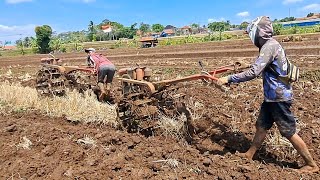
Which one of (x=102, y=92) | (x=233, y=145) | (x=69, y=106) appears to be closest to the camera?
(x=233, y=145)

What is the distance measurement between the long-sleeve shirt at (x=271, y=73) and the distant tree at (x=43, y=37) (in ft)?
153

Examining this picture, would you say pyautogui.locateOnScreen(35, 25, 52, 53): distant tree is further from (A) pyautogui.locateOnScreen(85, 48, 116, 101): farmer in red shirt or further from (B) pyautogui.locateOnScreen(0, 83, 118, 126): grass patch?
(A) pyautogui.locateOnScreen(85, 48, 116, 101): farmer in red shirt

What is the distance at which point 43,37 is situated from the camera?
4825cm

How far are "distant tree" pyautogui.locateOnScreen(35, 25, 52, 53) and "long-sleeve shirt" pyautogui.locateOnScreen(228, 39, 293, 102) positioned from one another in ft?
153

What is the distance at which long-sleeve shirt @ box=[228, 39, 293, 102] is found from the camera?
4176mm

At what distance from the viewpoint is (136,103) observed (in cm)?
596

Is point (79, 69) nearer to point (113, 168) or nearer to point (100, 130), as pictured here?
point (100, 130)

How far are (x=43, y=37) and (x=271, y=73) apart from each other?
47.2 meters

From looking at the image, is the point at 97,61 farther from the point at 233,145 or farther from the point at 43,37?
the point at 43,37

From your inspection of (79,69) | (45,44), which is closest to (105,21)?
(45,44)

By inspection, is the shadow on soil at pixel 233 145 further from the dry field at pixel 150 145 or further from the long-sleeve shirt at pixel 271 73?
the long-sleeve shirt at pixel 271 73

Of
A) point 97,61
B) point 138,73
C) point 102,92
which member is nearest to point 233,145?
point 138,73

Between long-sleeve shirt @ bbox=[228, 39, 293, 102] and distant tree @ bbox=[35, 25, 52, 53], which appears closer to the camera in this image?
long-sleeve shirt @ bbox=[228, 39, 293, 102]

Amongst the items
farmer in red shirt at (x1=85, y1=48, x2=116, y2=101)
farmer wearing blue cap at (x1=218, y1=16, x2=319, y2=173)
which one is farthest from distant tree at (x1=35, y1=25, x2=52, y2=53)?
farmer wearing blue cap at (x1=218, y1=16, x2=319, y2=173)
